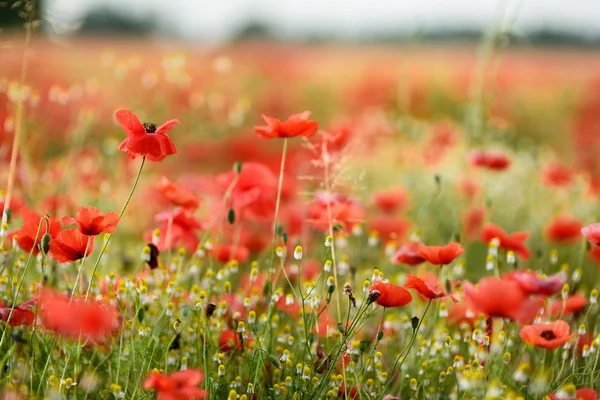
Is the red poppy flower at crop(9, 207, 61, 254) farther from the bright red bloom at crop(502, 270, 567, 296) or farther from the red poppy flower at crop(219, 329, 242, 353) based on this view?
the bright red bloom at crop(502, 270, 567, 296)

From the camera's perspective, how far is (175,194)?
1733 mm

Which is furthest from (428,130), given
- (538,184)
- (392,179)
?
(538,184)

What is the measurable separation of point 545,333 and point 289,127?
70 cm

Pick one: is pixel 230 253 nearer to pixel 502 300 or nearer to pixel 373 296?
pixel 373 296

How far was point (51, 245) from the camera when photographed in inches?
54.5

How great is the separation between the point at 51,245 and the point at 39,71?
19.7 ft

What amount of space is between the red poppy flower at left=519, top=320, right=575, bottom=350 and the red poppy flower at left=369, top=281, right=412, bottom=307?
0.76 ft

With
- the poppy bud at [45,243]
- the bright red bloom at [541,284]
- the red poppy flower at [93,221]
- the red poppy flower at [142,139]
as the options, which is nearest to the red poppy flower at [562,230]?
the bright red bloom at [541,284]

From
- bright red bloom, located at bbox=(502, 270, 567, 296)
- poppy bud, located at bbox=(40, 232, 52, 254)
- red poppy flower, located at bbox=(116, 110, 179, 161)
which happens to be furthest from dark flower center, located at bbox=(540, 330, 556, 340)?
poppy bud, located at bbox=(40, 232, 52, 254)

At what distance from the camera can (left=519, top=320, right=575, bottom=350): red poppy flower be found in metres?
1.26

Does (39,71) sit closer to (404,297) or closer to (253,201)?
(253,201)

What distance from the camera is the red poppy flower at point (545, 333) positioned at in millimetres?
1265

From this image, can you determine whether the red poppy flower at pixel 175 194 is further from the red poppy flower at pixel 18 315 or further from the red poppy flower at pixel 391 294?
the red poppy flower at pixel 391 294

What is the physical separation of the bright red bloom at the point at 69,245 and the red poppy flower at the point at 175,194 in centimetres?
32
